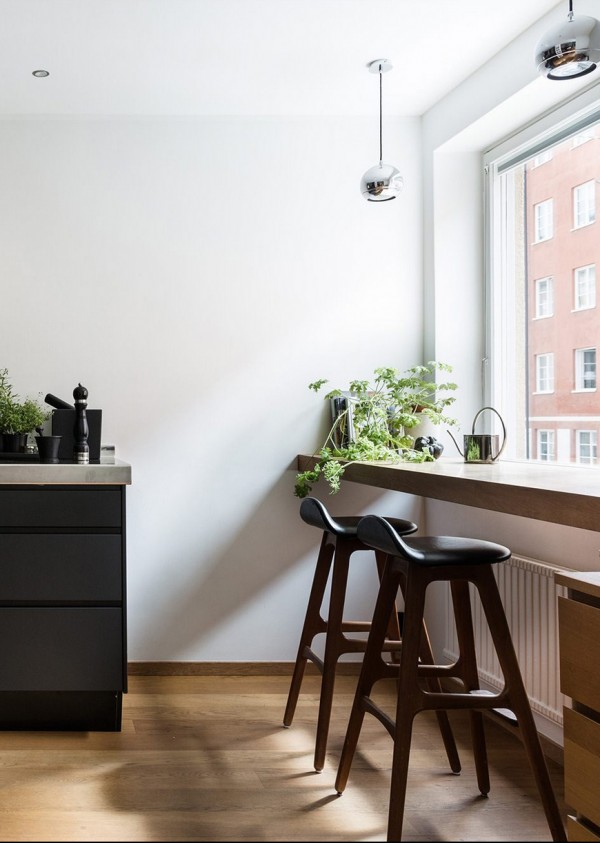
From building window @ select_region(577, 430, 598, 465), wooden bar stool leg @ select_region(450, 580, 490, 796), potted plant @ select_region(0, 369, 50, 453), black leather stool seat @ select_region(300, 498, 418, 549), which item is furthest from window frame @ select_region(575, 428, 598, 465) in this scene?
potted plant @ select_region(0, 369, 50, 453)

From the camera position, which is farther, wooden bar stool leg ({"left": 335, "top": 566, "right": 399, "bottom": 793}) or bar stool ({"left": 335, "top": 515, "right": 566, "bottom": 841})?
wooden bar stool leg ({"left": 335, "top": 566, "right": 399, "bottom": 793})

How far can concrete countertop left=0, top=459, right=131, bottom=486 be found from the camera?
2877 millimetres

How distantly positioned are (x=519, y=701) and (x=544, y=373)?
1.57 m

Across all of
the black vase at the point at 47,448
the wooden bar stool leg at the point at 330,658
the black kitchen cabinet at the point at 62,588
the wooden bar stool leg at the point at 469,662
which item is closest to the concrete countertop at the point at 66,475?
the black kitchen cabinet at the point at 62,588

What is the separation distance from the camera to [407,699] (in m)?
2.05

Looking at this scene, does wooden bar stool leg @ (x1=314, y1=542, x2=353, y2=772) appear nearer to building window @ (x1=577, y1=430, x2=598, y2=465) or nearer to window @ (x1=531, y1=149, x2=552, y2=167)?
Result: building window @ (x1=577, y1=430, x2=598, y2=465)

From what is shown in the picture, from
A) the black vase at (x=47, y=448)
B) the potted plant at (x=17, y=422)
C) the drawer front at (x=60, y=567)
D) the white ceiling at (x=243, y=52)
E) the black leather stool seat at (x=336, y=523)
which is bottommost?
the drawer front at (x=60, y=567)

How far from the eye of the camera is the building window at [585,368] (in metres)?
2.96

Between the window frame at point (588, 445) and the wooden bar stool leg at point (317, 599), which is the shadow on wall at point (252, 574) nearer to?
the wooden bar stool leg at point (317, 599)

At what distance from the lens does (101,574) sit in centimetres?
292

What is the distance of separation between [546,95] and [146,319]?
1.91m

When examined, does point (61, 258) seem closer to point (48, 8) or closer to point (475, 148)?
point (48, 8)

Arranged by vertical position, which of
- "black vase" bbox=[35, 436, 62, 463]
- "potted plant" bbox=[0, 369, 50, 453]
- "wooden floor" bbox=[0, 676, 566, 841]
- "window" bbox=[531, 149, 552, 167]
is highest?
"window" bbox=[531, 149, 552, 167]

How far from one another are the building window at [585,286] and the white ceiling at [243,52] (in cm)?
82
